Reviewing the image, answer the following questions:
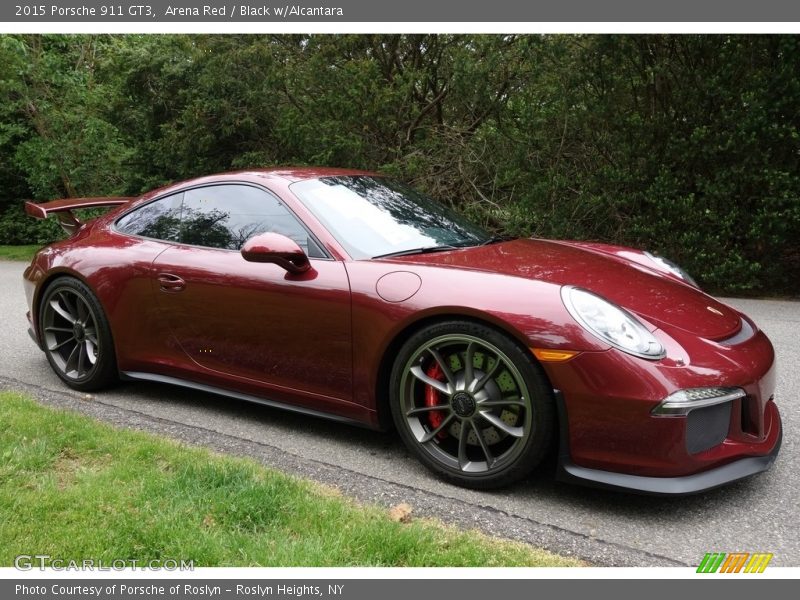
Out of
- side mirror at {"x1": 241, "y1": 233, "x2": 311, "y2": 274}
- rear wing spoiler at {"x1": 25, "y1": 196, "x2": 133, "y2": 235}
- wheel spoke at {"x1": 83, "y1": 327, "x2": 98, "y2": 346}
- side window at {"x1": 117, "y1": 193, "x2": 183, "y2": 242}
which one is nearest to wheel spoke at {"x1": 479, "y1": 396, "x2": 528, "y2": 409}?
side mirror at {"x1": 241, "y1": 233, "x2": 311, "y2": 274}

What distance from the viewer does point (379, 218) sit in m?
3.63

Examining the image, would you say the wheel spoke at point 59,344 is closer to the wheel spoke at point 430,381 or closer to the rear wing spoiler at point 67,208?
the rear wing spoiler at point 67,208

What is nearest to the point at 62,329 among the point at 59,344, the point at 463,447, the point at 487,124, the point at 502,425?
the point at 59,344

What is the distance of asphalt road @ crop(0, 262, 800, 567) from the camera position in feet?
8.19

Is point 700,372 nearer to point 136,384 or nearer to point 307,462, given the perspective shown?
point 307,462

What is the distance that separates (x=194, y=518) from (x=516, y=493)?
1298 mm

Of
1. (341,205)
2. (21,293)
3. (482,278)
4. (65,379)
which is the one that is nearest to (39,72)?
(21,293)

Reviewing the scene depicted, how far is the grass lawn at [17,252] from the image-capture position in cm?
1498

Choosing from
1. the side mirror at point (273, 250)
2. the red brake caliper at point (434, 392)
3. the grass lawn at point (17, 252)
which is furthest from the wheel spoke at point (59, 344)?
the grass lawn at point (17, 252)

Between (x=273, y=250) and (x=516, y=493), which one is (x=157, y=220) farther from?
(x=516, y=493)

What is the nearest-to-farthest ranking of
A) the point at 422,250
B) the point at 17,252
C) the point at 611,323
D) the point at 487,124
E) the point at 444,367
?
the point at 611,323
the point at 444,367
the point at 422,250
the point at 487,124
the point at 17,252

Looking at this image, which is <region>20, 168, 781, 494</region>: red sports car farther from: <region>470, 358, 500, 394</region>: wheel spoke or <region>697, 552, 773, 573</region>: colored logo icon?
<region>697, 552, 773, 573</region>: colored logo icon

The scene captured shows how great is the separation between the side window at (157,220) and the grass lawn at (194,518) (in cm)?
135

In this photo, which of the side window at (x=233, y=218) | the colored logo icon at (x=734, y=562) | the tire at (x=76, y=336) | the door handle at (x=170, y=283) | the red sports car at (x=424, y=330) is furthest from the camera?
the tire at (x=76, y=336)
